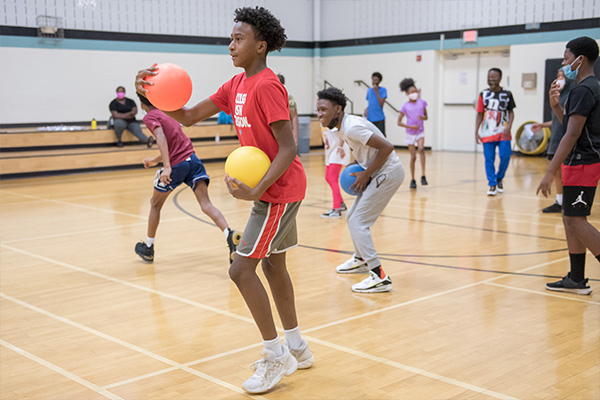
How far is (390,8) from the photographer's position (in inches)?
747

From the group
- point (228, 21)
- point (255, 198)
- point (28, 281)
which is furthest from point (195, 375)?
point (228, 21)

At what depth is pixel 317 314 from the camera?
4.59 meters

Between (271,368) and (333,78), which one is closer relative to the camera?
(271,368)

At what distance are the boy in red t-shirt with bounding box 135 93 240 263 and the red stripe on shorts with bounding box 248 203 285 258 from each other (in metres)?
2.41

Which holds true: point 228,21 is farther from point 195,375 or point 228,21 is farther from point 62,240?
point 195,375

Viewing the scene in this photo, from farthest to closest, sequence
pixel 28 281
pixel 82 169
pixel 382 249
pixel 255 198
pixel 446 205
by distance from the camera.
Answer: pixel 82 169 → pixel 446 205 → pixel 382 249 → pixel 28 281 → pixel 255 198

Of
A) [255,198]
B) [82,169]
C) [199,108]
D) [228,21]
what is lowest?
[82,169]

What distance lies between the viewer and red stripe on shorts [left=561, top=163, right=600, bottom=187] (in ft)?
15.3

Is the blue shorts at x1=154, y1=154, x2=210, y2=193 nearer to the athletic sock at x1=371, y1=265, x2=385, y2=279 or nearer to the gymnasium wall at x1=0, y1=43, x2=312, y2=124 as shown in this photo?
the athletic sock at x1=371, y1=265, x2=385, y2=279

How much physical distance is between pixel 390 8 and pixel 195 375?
17070 mm

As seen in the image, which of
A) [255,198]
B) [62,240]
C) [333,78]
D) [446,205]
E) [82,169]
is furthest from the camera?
[333,78]

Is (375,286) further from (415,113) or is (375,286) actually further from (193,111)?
(415,113)

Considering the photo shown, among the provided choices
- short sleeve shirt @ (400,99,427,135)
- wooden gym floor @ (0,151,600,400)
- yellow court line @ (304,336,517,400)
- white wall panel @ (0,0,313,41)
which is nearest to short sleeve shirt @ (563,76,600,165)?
wooden gym floor @ (0,151,600,400)

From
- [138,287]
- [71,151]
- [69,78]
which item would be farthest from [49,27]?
[138,287]
